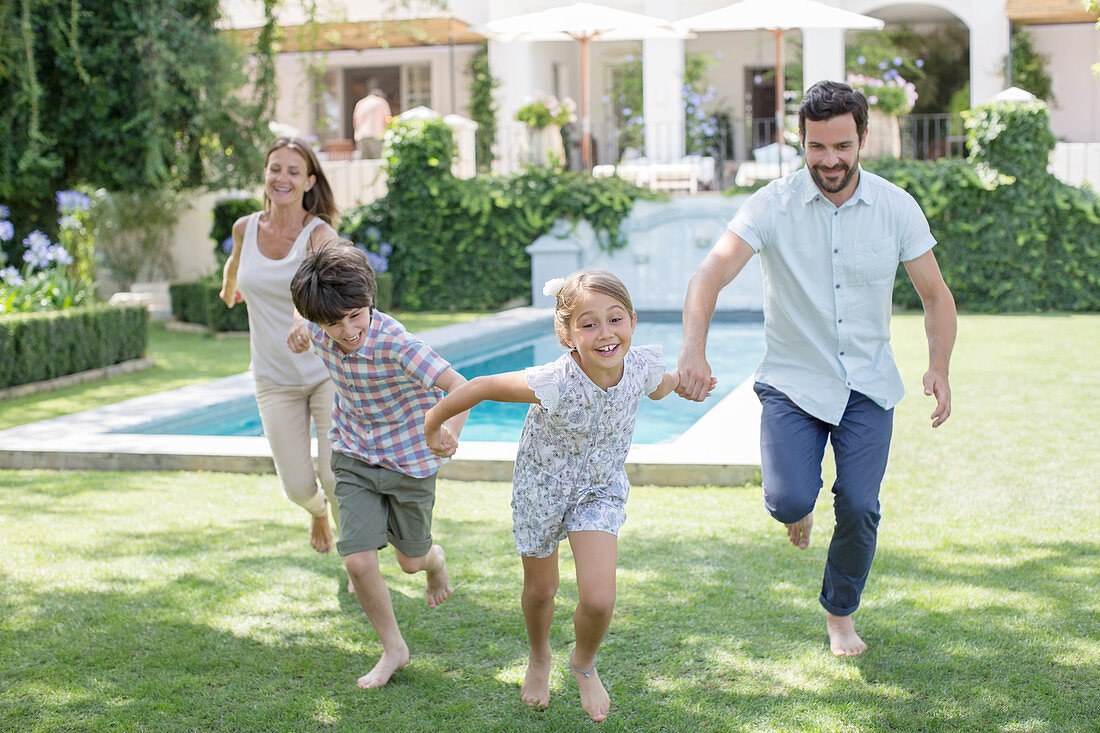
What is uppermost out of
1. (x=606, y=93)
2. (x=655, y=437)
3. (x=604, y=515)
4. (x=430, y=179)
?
(x=606, y=93)

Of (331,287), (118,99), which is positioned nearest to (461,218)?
(118,99)

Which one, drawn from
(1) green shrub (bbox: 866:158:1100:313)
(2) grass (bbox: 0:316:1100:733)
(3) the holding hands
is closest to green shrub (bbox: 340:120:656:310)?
(1) green shrub (bbox: 866:158:1100:313)

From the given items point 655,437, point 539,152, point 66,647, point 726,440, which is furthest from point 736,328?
point 66,647

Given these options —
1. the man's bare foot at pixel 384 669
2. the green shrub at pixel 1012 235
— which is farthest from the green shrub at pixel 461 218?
the man's bare foot at pixel 384 669

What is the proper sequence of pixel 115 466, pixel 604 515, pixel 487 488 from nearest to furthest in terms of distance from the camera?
pixel 604 515 → pixel 487 488 → pixel 115 466

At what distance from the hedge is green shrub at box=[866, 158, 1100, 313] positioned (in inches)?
374

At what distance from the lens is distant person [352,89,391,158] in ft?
63.7

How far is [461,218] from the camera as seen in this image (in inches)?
631

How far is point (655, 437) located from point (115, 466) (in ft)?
13.1

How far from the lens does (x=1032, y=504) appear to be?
5.35 metres

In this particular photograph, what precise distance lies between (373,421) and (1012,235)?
42.0 ft

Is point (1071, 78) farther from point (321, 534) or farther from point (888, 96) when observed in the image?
point (321, 534)

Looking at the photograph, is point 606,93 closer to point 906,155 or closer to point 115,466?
point 906,155

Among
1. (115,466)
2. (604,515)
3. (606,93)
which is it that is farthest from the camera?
(606,93)
